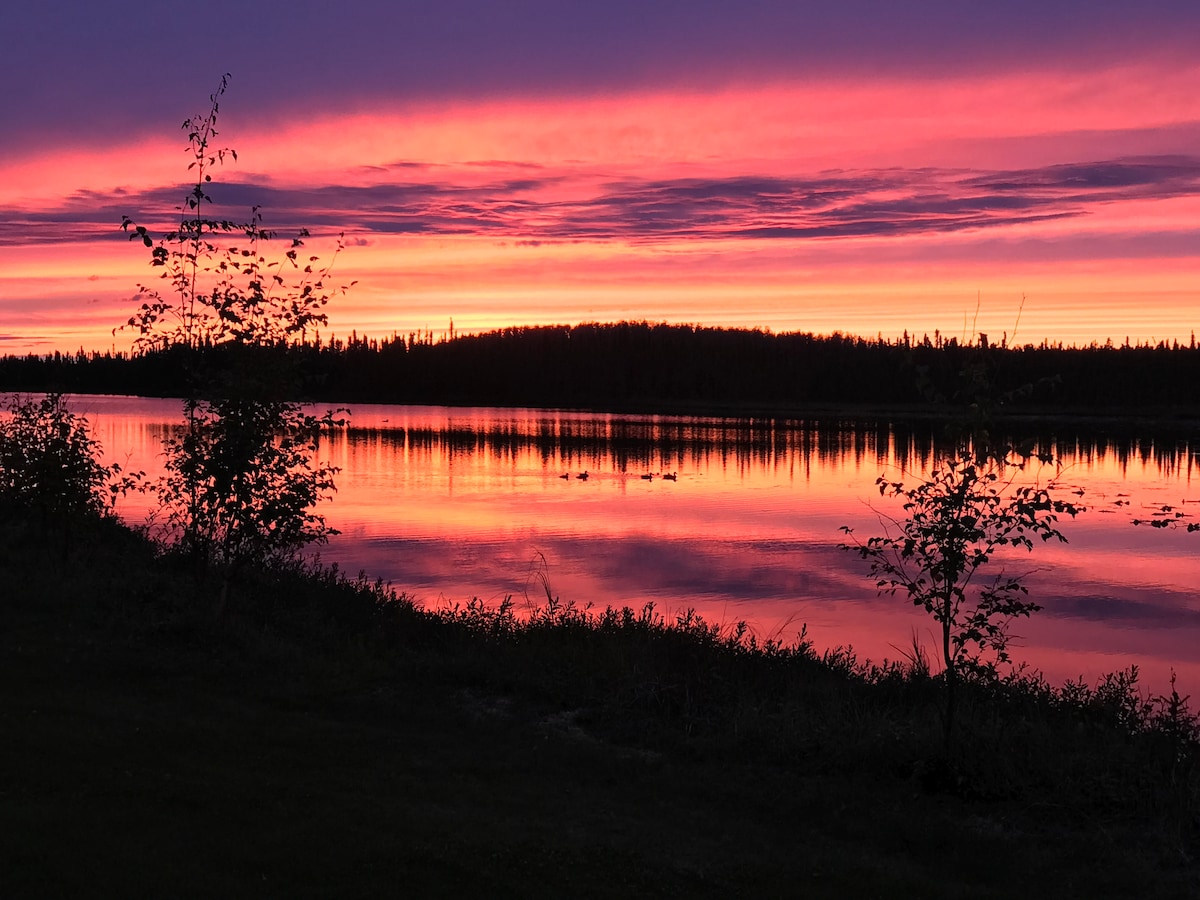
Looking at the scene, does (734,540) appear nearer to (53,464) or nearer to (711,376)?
(53,464)

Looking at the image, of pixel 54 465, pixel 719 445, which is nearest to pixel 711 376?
pixel 719 445

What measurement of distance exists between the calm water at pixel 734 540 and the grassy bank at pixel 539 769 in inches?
228

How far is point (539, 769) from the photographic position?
9.91 m

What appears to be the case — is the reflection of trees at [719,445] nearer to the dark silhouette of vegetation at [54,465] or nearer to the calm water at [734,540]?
the calm water at [734,540]

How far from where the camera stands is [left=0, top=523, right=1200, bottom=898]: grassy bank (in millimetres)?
7309

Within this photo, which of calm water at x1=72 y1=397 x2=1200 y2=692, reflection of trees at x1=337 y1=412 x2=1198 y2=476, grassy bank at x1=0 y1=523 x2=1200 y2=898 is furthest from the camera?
reflection of trees at x1=337 y1=412 x2=1198 y2=476

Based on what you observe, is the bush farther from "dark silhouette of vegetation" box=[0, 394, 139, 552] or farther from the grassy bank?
the grassy bank

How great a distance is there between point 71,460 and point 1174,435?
88.5 m

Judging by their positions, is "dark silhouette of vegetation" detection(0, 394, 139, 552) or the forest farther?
the forest

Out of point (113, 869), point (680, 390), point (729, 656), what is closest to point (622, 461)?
point (729, 656)

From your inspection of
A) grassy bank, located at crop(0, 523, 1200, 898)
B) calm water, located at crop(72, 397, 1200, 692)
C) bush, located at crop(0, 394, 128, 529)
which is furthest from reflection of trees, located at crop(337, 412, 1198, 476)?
grassy bank, located at crop(0, 523, 1200, 898)

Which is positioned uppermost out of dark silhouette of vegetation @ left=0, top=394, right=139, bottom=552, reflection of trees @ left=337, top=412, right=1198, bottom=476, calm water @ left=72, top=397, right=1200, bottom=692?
dark silhouette of vegetation @ left=0, top=394, right=139, bottom=552

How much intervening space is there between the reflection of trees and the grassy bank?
124 feet

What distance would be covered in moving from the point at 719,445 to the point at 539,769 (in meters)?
63.3
